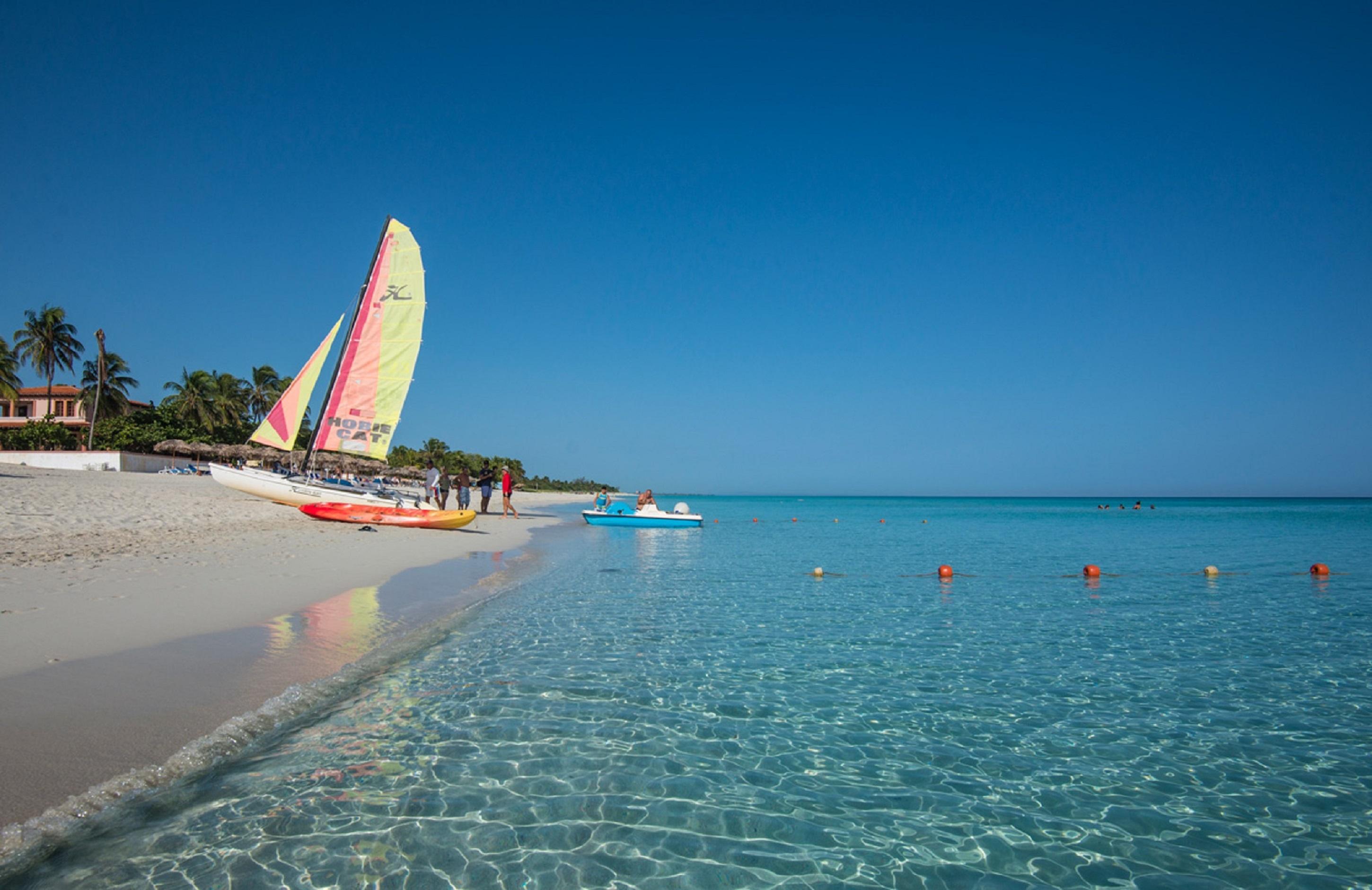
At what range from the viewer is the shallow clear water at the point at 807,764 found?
→ 3988 millimetres

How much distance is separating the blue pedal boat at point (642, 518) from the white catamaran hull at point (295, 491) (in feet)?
32.9

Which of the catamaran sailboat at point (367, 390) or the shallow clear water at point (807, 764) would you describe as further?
the catamaran sailboat at point (367, 390)

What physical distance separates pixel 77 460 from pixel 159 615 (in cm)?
4370

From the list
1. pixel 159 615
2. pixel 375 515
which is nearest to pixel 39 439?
pixel 375 515

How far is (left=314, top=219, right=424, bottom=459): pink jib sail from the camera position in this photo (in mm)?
24641

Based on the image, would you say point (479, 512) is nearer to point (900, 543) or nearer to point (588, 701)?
point (900, 543)

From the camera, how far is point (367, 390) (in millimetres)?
24797

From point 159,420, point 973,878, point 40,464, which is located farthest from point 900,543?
point 159,420

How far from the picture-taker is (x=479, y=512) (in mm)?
36094

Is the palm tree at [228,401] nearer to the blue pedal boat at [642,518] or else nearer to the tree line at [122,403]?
the tree line at [122,403]

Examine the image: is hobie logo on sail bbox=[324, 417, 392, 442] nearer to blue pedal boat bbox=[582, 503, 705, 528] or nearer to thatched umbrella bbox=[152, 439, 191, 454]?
blue pedal boat bbox=[582, 503, 705, 528]

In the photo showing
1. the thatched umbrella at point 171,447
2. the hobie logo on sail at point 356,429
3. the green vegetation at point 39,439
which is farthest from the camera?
the thatched umbrella at point 171,447

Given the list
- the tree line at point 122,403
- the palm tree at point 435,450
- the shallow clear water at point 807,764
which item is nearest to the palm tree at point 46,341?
the tree line at point 122,403

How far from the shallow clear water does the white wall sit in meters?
43.5
